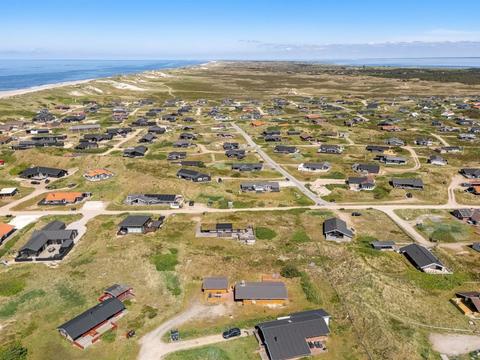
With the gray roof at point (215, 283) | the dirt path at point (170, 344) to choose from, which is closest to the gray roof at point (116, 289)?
the dirt path at point (170, 344)

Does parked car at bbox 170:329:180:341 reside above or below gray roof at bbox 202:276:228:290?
below

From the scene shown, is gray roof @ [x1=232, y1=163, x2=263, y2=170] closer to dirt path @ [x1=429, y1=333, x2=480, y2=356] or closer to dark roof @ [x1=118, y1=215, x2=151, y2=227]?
dark roof @ [x1=118, y1=215, x2=151, y2=227]

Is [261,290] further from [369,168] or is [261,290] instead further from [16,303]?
[369,168]

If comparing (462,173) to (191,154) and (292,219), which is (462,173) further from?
(191,154)

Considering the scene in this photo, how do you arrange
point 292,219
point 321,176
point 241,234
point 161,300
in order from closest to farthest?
1. point 161,300
2. point 241,234
3. point 292,219
4. point 321,176

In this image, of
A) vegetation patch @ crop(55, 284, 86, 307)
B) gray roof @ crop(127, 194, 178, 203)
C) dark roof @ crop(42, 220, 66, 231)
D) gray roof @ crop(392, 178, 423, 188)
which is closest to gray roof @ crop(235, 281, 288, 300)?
vegetation patch @ crop(55, 284, 86, 307)

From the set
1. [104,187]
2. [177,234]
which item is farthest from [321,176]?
[104,187]
